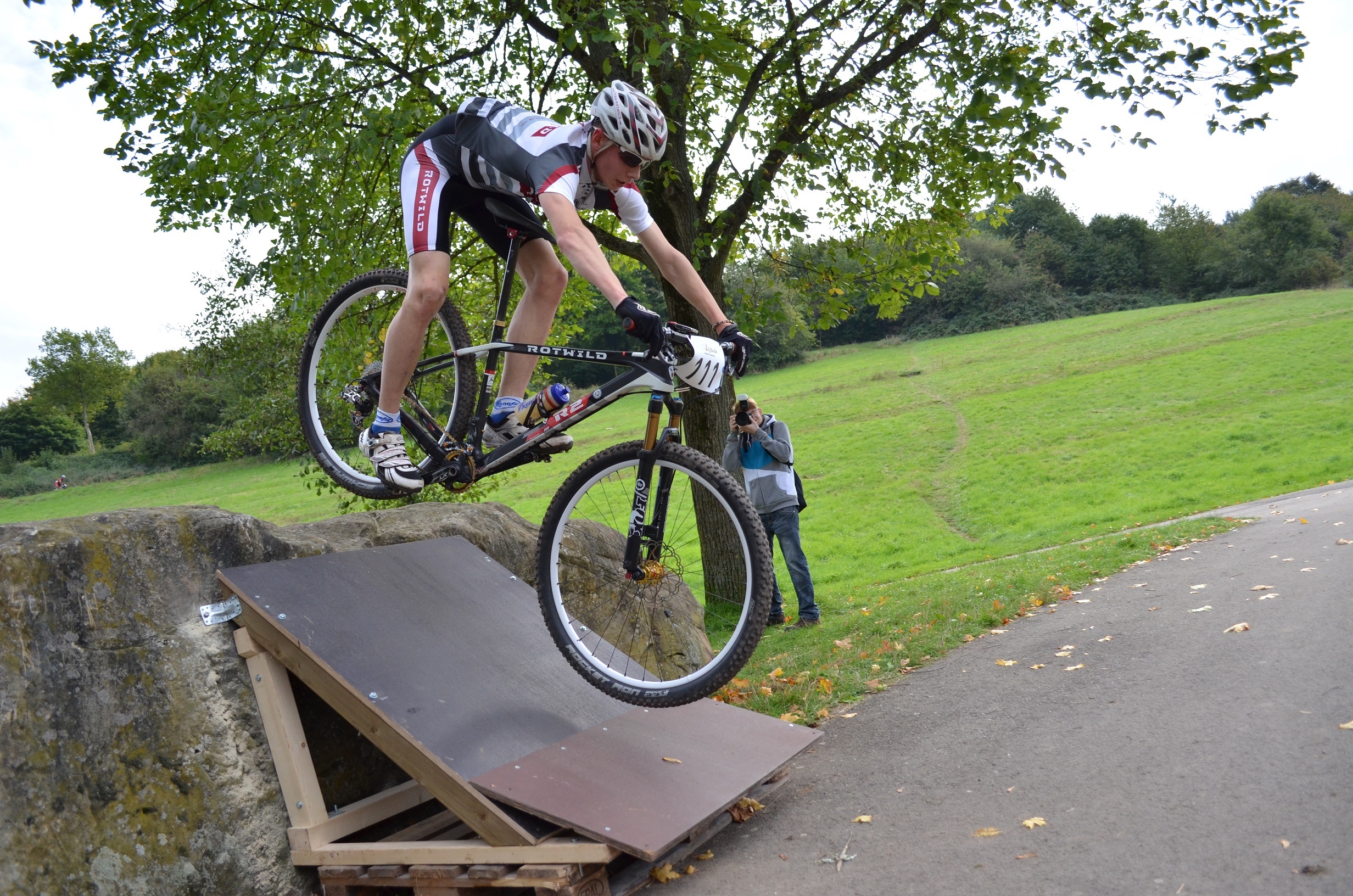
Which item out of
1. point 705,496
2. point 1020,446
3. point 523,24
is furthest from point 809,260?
point 1020,446

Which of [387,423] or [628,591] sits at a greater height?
[387,423]

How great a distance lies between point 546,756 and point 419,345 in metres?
2.17

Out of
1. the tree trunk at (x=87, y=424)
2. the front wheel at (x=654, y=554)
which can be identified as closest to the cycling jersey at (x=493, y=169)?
the front wheel at (x=654, y=554)

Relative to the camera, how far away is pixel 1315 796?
10.6 feet

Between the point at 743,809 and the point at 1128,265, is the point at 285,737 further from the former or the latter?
the point at 1128,265

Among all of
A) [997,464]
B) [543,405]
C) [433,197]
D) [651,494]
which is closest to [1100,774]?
[651,494]

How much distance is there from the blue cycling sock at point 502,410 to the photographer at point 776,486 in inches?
192

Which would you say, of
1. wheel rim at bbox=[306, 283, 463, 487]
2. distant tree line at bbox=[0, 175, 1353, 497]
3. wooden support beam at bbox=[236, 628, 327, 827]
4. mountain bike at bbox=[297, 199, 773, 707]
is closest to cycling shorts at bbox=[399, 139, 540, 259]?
mountain bike at bbox=[297, 199, 773, 707]

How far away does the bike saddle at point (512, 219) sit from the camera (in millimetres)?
4625

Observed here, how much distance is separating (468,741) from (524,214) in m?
2.64

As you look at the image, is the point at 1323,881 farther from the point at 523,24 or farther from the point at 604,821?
the point at 523,24

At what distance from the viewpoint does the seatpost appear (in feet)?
15.4

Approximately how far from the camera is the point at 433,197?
174 inches

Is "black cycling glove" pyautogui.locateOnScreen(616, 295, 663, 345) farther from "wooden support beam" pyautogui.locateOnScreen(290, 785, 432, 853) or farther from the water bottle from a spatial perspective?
"wooden support beam" pyautogui.locateOnScreen(290, 785, 432, 853)
